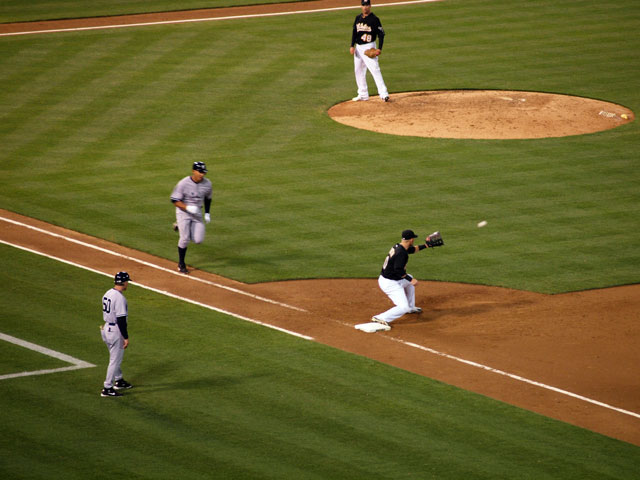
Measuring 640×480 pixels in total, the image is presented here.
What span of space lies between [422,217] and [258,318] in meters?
5.95

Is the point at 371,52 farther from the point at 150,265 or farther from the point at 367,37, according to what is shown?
the point at 150,265

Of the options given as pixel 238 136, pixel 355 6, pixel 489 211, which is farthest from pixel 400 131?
pixel 355 6

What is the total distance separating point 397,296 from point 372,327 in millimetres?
650

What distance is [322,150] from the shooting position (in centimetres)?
2569

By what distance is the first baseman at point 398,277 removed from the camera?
1595cm

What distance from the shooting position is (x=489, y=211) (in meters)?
21.5

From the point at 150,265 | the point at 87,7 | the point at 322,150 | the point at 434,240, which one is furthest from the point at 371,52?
the point at 87,7

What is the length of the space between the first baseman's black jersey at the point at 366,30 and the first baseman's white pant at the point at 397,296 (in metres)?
13.0

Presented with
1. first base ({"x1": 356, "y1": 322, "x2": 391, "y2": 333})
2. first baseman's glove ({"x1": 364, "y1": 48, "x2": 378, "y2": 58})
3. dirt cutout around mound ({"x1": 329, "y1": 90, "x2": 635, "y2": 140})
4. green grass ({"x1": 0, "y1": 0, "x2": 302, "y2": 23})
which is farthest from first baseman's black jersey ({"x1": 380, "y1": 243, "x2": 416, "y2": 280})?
green grass ({"x1": 0, "y1": 0, "x2": 302, "y2": 23})

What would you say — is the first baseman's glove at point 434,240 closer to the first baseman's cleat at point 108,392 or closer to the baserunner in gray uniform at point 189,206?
the baserunner in gray uniform at point 189,206

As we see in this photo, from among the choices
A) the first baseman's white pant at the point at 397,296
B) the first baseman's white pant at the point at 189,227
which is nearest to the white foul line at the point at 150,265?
the first baseman's white pant at the point at 189,227

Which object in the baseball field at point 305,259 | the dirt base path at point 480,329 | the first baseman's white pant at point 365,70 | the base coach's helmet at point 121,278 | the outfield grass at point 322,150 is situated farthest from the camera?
the first baseman's white pant at point 365,70

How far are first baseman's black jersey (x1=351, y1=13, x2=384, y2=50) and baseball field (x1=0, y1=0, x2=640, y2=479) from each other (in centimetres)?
254

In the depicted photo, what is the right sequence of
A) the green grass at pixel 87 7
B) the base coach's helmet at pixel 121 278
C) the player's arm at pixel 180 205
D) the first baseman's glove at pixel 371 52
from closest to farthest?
1. the base coach's helmet at pixel 121 278
2. the player's arm at pixel 180 205
3. the first baseman's glove at pixel 371 52
4. the green grass at pixel 87 7
